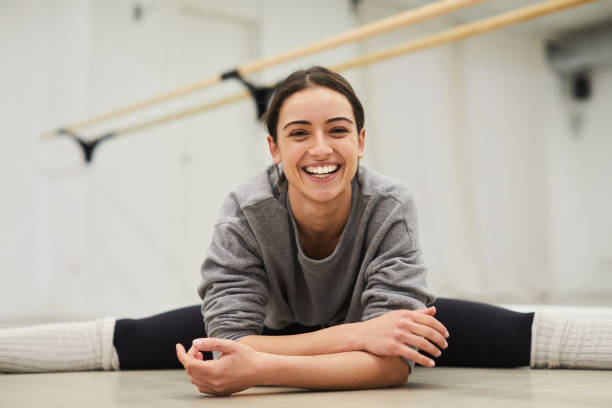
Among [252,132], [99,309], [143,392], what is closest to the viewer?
[143,392]

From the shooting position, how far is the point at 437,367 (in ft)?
4.40

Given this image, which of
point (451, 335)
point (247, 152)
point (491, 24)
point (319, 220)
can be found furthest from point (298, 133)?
point (247, 152)

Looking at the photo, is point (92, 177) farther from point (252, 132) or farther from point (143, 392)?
point (143, 392)

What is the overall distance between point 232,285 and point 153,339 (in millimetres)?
375

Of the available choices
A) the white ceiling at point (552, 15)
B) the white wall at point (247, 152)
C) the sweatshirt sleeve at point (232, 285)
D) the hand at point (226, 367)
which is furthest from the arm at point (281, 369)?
the white ceiling at point (552, 15)

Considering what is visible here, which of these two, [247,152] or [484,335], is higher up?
[247,152]

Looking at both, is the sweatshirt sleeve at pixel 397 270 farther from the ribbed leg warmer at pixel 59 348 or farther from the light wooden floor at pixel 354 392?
the ribbed leg warmer at pixel 59 348

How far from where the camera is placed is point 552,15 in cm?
425

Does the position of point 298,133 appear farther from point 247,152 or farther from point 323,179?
point 247,152

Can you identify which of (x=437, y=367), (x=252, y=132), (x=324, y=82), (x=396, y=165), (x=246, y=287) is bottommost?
(x=437, y=367)

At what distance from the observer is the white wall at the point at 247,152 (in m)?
3.61

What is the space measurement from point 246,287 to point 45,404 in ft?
1.16

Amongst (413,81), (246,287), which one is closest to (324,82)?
(246,287)

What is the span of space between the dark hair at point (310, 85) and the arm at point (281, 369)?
0.40 meters
